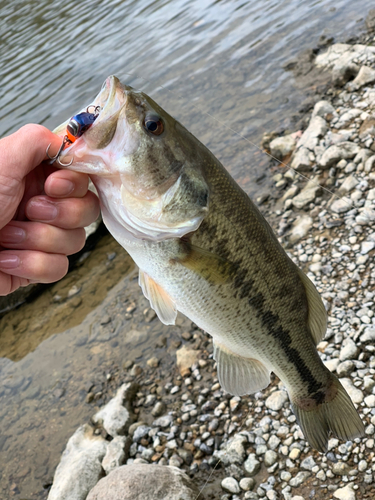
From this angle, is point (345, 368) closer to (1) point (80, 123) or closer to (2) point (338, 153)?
(1) point (80, 123)

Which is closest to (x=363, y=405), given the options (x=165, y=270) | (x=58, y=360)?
(x=165, y=270)

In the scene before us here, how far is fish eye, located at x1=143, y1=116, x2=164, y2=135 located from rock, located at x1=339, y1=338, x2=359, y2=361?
2818mm

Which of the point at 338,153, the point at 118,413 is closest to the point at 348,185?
the point at 338,153

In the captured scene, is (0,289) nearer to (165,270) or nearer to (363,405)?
(165,270)

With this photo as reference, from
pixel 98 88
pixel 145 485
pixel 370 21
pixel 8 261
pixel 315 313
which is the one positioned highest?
pixel 8 261

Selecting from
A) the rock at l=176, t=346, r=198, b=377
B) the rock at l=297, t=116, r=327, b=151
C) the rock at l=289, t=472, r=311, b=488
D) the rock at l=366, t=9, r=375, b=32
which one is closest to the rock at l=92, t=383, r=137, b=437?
the rock at l=176, t=346, r=198, b=377

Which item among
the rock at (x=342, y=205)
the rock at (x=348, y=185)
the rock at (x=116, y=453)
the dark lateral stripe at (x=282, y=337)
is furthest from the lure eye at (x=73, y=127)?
the rock at (x=348, y=185)

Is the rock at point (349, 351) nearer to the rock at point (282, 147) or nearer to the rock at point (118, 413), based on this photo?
the rock at point (118, 413)

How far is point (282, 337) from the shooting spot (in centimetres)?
255

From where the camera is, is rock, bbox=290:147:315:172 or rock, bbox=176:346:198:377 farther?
rock, bbox=290:147:315:172

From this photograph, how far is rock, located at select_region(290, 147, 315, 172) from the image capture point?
6523 millimetres

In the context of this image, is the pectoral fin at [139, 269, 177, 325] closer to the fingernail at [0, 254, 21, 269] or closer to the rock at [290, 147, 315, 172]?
the fingernail at [0, 254, 21, 269]

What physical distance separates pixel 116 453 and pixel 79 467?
352 mm

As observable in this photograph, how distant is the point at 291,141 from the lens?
7.47m
